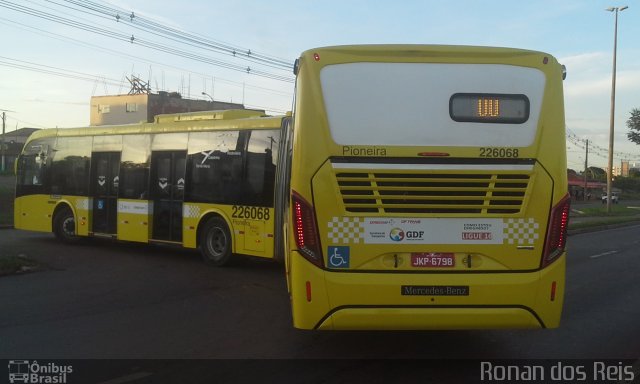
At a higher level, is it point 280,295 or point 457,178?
point 457,178

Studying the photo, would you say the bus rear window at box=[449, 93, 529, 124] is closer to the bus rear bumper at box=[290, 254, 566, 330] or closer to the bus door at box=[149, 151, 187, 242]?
the bus rear bumper at box=[290, 254, 566, 330]

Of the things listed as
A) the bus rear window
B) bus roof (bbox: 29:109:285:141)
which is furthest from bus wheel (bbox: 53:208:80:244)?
the bus rear window

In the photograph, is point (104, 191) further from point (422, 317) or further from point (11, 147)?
point (11, 147)

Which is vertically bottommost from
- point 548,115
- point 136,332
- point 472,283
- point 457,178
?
point 136,332

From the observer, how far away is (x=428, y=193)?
568cm

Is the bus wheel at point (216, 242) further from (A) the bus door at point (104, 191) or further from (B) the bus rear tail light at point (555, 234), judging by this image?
(B) the bus rear tail light at point (555, 234)

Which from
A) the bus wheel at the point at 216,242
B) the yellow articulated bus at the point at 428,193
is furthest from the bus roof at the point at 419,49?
the bus wheel at the point at 216,242

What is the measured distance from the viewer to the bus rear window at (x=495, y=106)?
18.7 ft

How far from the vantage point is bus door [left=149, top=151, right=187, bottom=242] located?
45.1 ft

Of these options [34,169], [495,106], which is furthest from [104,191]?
[495,106]

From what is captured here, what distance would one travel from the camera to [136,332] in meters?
7.39

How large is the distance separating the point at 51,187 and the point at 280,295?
33.2 ft

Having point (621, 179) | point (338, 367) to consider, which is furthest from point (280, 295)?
point (621, 179)

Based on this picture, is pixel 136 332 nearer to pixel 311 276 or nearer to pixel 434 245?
pixel 311 276
